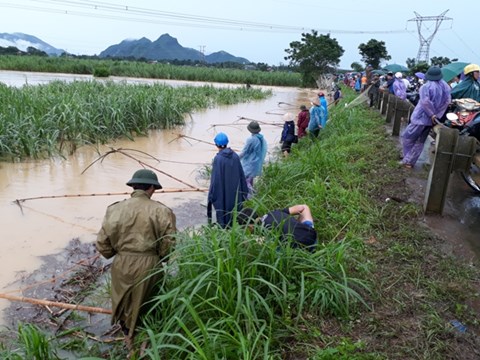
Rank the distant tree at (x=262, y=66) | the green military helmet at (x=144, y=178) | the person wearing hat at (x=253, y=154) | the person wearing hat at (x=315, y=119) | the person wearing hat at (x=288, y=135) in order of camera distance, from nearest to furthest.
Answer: the green military helmet at (x=144, y=178), the person wearing hat at (x=253, y=154), the person wearing hat at (x=288, y=135), the person wearing hat at (x=315, y=119), the distant tree at (x=262, y=66)

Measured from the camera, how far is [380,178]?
5438 millimetres

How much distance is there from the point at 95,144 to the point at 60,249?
574 centimetres

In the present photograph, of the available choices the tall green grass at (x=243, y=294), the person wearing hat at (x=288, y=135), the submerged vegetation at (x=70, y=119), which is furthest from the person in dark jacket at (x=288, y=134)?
the tall green grass at (x=243, y=294)

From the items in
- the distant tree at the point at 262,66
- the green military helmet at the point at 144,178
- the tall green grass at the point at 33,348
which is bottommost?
the tall green grass at the point at 33,348

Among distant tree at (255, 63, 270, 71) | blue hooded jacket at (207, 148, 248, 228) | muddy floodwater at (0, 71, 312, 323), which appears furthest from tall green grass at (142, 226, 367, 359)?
distant tree at (255, 63, 270, 71)

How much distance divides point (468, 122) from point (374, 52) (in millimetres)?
38209

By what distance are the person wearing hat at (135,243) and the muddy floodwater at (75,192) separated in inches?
64.3

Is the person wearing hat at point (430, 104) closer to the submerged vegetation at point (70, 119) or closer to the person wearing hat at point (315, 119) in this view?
the person wearing hat at point (315, 119)

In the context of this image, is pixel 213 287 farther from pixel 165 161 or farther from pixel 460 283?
pixel 165 161

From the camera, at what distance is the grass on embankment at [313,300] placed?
Result: 230 centimetres

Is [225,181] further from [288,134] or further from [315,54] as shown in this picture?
[315,54]

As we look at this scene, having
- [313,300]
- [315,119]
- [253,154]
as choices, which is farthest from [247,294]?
[315,119]

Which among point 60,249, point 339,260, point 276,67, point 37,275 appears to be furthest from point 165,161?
point 276,67

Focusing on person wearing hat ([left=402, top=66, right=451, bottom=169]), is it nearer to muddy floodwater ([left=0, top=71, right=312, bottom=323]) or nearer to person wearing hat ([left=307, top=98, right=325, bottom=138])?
muddy floodwater ([left=0, top=71, right=312, bottom=323])
